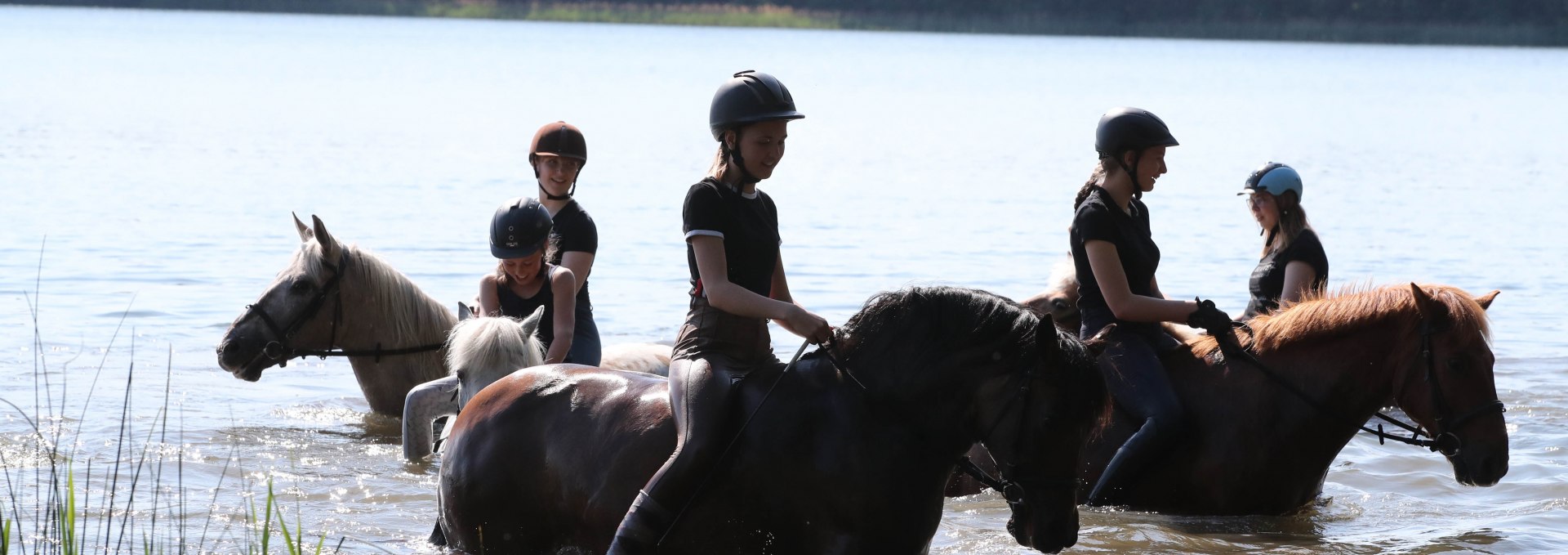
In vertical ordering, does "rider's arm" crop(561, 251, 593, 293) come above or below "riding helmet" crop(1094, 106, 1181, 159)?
below

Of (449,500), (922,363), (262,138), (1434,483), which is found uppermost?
(922,363)

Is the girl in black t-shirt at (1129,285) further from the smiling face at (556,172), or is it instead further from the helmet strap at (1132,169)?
the smiling face at (556,172)

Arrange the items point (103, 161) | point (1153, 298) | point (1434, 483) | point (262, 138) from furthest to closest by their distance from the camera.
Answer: point (262, 138) → point (103, 161) → point (1434, 483) → point (1153, 298)

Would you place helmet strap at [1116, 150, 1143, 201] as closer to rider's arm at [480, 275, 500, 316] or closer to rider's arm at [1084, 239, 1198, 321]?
rider's arm at [1084, 239, 1198, 321]

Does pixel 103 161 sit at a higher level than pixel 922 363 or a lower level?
lower

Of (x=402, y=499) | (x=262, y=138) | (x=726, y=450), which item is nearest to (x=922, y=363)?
(x=726, y=450)

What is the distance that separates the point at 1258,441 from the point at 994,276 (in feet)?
35.8

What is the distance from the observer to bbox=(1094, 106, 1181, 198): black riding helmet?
23.1 feet

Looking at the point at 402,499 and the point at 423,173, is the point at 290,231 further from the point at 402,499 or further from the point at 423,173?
the point at 402,499

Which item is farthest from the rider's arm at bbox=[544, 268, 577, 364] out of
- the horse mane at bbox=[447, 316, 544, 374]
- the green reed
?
the green reed

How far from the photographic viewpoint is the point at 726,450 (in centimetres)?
512

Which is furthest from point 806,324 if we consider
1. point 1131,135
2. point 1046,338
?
point 1131,135

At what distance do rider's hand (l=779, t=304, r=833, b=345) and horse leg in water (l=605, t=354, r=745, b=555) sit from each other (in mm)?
298

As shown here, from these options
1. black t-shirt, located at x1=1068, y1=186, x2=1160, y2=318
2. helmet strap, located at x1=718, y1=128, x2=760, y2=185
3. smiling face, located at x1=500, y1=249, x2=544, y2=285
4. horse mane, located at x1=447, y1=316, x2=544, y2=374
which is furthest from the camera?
smiling face, located at x1=500, y1=249, x2=544, y2=285
